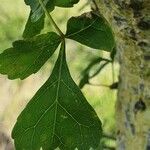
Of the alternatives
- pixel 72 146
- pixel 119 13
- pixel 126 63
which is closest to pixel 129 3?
pixel 119 13

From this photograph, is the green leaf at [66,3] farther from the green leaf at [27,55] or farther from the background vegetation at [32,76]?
the background vegetation at [32,76]

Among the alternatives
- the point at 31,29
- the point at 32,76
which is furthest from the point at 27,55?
the point at 32,76

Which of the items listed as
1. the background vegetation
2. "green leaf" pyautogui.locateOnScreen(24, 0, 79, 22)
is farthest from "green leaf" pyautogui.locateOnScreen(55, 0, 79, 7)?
the background vegetation

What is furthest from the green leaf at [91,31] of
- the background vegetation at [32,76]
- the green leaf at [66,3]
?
the background vegetation at [32,76]

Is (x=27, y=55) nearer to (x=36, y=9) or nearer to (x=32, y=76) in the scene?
(x=36, y=9)

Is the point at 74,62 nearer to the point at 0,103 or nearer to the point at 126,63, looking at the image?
the point at 0,103

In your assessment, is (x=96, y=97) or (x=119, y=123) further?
(x=96, y=97)
